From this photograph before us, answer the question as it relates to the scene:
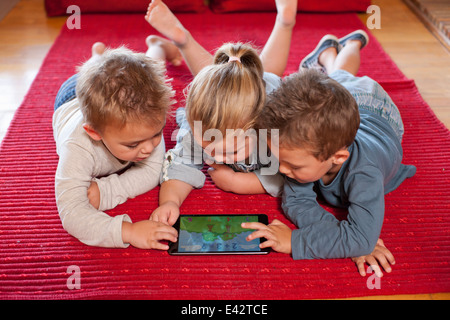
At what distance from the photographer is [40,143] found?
120cm

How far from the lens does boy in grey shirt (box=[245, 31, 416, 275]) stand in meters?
0.76

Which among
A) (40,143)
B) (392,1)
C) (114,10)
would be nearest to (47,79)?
(40,143)

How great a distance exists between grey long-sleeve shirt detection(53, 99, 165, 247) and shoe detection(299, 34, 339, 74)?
636 millimetres

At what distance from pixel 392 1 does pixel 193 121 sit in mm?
1538

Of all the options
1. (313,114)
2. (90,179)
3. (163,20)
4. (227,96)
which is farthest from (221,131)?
(163,20)

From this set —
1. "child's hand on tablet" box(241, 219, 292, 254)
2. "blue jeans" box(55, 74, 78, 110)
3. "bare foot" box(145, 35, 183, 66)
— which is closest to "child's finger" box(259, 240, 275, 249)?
"child's hand on tablet" box(241, 219, 292, 254)

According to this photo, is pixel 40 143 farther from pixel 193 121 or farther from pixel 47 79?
pixel 193 121

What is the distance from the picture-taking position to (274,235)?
90cm

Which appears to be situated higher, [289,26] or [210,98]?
[289,26]

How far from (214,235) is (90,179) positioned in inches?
11.6

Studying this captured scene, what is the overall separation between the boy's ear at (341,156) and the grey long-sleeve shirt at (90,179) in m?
0.43

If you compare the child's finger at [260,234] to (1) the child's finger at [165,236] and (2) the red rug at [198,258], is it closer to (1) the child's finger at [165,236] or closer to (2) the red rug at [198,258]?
(2) the red rug at [198,258]

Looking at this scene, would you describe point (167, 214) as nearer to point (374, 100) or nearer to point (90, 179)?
point (90, 179)

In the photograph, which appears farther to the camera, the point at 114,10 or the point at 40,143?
the point at 114,10
